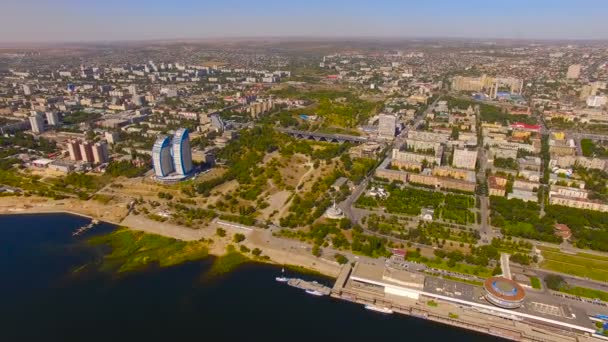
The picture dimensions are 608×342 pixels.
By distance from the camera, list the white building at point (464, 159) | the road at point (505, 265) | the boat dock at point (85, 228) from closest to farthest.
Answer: the road at point (505, 265)
the boat dock at point (85, 228)
the white building at point (464, 159)

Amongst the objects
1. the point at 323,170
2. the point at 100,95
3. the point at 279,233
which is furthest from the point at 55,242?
the point at 100,95

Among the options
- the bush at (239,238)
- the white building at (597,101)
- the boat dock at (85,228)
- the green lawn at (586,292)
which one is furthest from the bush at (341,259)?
the white building at (597,101)

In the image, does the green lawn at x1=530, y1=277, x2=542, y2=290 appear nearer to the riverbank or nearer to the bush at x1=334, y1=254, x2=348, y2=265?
the bush at x1=334, y1=254, x2=348, y2=265

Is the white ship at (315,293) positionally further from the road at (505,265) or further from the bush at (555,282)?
the bush at (555,282)

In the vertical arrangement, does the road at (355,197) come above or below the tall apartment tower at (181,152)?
below

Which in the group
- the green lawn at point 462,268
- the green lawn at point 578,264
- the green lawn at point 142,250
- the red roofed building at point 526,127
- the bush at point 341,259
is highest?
the red roofed building at point 526,127

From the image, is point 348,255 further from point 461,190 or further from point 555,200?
point 555,200
